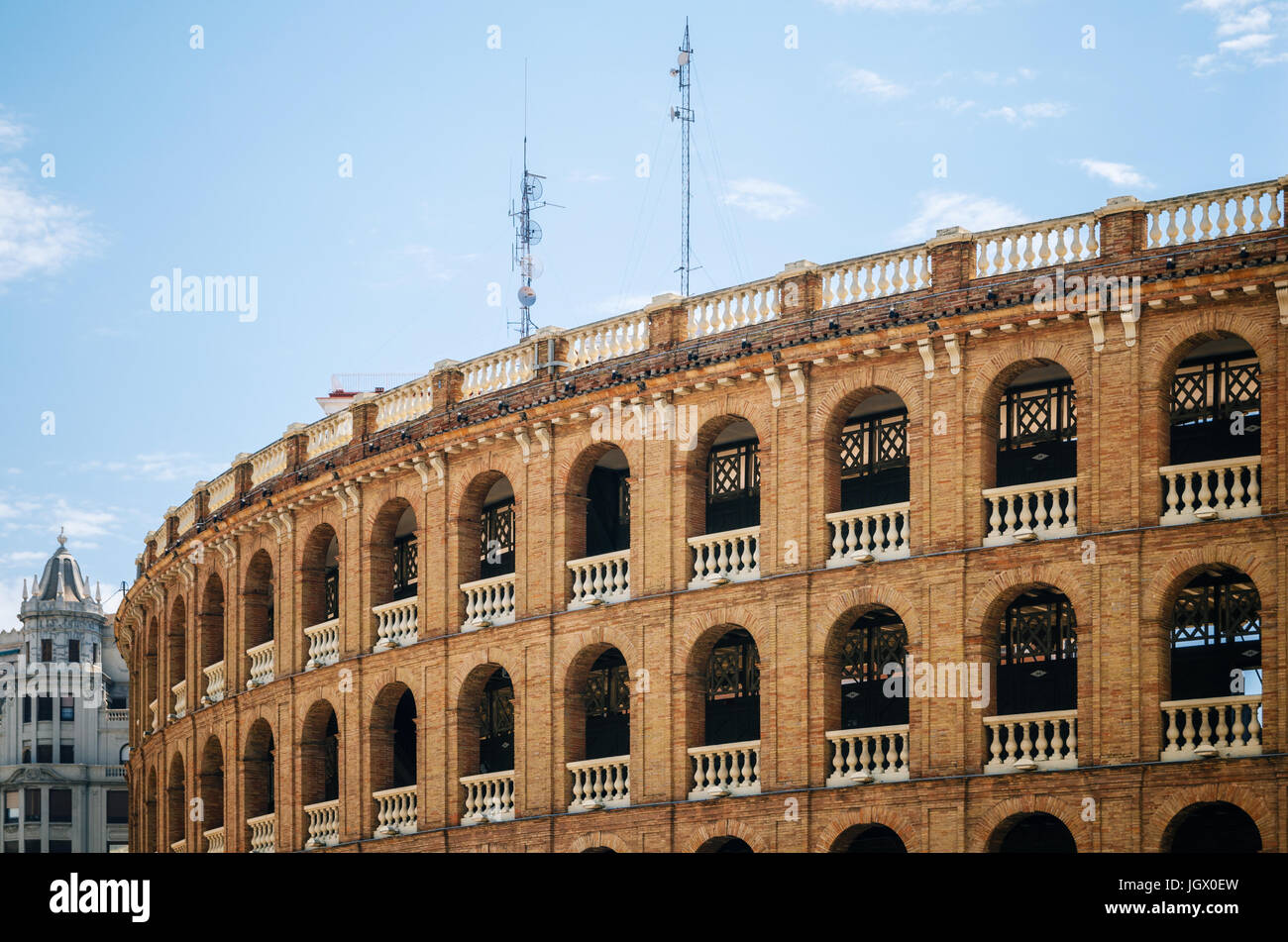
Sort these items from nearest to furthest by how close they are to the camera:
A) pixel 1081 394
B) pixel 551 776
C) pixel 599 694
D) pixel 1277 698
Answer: pixel 1277 698
pixel 1081 394
pixel 551 776
pixel 599 694

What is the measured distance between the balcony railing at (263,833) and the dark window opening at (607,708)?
9812 mm

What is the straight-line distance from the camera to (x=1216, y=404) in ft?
143

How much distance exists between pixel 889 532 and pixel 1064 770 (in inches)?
244

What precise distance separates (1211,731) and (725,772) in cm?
1073

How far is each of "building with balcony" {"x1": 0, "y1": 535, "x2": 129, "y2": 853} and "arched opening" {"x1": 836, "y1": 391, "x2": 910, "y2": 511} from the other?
8690cm

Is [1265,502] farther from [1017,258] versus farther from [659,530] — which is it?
[659,530]

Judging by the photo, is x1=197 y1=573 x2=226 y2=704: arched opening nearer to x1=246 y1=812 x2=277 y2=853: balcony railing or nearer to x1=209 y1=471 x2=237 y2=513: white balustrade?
x1=209 y1=471 x2=237 y2=513: white balustrade

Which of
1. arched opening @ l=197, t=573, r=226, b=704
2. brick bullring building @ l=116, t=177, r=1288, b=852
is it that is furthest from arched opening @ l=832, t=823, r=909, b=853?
arched opening @ l=197, t=573, r=226, b=704

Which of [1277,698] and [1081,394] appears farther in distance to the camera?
[1081,394]

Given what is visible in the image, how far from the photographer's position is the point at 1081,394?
42.5 meters

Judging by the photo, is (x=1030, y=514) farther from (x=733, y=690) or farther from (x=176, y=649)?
(x=176, y=649)

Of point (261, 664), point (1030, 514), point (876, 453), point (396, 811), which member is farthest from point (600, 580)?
point (261, 664)

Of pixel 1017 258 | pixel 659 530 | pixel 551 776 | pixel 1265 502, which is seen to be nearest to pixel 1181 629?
pixel 1265 502

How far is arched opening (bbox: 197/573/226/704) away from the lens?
210 ft
